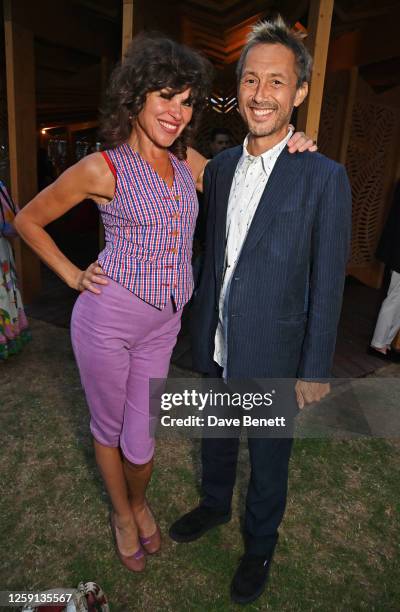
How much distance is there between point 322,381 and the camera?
5.78 ft

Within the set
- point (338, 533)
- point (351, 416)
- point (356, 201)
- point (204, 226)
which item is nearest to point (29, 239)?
point (204, 226)

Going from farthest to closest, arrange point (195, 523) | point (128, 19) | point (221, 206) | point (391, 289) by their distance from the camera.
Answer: point (391, 289), point (128, 19), point (195, 523), point (221, 206)

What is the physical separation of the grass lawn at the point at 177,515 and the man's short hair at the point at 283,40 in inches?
85.0

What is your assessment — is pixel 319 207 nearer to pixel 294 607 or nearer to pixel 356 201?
pixel 294 607

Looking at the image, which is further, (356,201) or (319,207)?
(356,201)

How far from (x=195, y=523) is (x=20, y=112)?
4.93m

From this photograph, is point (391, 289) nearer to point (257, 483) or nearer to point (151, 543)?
point (257, 483)

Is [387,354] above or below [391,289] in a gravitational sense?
below

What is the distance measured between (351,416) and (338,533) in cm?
128

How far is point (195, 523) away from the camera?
2.25 m

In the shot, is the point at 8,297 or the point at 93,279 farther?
the point at 8,297

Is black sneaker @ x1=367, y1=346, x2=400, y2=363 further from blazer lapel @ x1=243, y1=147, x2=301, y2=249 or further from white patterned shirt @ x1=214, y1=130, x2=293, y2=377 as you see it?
blazer lapel @ x1=243, y1=147, x2=301, y2=249

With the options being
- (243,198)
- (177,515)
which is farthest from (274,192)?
(177,515)

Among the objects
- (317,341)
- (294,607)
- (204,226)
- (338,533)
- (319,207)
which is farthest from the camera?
(338,533)
